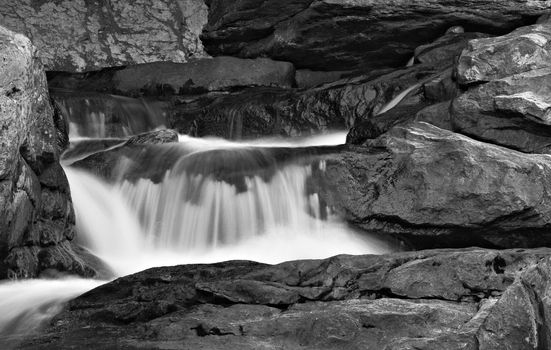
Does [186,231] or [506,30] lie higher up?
[506,30]

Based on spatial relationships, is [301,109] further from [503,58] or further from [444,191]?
[444,191]

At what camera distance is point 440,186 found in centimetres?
841

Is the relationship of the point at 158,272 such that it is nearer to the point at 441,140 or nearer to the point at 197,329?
the point at 197,329

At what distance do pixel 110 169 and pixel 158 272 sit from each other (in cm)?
352

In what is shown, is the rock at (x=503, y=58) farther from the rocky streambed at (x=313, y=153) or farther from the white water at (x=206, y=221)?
the white water at (x=206, y=221)

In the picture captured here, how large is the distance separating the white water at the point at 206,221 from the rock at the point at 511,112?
69.7 inches

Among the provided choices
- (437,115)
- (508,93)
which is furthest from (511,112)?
(437,115)

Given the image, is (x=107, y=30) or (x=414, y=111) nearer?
(x=414, y=111)

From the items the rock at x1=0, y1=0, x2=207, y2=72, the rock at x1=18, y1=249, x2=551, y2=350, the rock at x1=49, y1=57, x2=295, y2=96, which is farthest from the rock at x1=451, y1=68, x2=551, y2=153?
the rock at x1=0, y1=0, x2=207, y2=72

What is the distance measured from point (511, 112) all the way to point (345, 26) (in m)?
5.83

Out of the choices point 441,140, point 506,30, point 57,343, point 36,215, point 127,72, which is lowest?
point 57,343

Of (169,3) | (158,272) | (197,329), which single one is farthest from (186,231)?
(169,3)

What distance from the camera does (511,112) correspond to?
8961mm

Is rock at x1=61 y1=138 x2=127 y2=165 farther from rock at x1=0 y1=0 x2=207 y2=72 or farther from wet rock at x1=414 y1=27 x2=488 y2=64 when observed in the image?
wet rock at x1=414 y1=27 x2=488 y2=64
